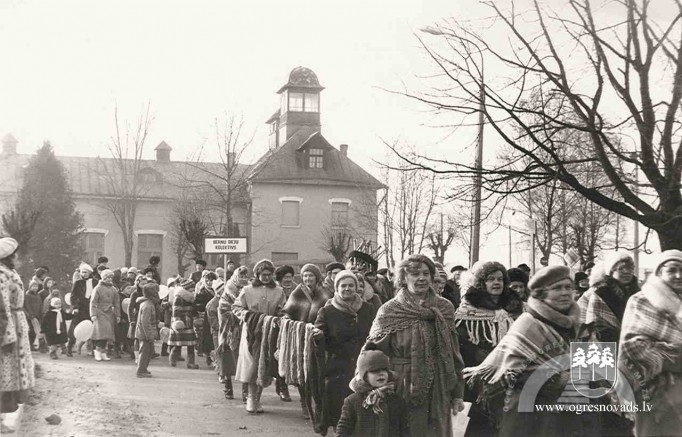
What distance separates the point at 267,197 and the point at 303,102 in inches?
256

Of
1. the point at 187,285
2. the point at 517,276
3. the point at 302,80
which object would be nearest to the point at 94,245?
the point at 302,80

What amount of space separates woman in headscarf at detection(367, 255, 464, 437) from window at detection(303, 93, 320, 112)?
45.3 m

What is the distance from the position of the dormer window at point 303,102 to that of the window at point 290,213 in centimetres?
592

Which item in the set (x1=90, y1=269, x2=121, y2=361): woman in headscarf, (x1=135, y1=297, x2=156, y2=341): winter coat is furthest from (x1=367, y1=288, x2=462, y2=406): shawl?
(x1=90, y1=269, x2=121, y2=361): woman in headscarf

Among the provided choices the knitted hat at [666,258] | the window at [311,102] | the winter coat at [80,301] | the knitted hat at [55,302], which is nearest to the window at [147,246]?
the window at [311,102]

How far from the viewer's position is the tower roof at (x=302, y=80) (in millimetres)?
51219

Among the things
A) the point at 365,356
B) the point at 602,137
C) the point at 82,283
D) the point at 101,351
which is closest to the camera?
the point at 365,356

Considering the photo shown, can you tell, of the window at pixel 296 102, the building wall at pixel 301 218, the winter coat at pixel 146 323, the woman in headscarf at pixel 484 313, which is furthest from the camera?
the window at pixel 296 102

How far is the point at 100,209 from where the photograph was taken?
4909 centimetres

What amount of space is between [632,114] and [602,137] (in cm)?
41

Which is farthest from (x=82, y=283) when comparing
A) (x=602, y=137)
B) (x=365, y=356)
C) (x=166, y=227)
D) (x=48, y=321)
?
(x=166, y=227)

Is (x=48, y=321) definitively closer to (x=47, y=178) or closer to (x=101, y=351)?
(x=101, y=351)

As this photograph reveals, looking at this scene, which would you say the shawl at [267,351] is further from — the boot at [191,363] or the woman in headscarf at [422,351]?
the boot at [191,363]

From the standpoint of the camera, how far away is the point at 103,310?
1727cm
